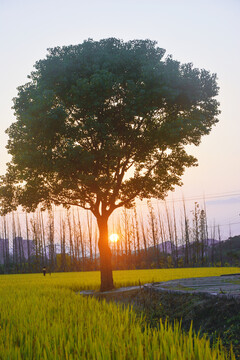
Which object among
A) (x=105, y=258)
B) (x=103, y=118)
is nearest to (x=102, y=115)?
(x=103, y=118)

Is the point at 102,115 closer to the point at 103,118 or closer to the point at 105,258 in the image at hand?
the point at 103,118

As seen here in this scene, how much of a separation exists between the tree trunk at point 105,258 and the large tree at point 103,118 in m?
0.05

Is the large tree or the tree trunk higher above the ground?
the large tree

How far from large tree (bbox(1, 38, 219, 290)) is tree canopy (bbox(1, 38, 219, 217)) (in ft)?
0.14

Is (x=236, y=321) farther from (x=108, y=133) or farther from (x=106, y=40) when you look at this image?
(x=106, y=40)

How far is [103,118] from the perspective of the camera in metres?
15.2

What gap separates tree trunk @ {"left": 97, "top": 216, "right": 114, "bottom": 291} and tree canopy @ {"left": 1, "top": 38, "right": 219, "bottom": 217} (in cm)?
69

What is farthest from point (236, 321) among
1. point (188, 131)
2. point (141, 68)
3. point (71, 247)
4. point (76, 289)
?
point (71, 247)

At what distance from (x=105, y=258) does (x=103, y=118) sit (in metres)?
6.67

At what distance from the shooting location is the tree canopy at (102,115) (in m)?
14.6

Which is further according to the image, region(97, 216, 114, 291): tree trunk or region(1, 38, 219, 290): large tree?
region(97, 216, 114, 291): tree trunk

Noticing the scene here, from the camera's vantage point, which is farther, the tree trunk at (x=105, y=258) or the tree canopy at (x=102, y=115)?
the tree trunk at (x=105, y=258)

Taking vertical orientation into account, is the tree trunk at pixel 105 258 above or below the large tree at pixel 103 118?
below

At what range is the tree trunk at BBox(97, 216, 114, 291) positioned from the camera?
16.4 metres
